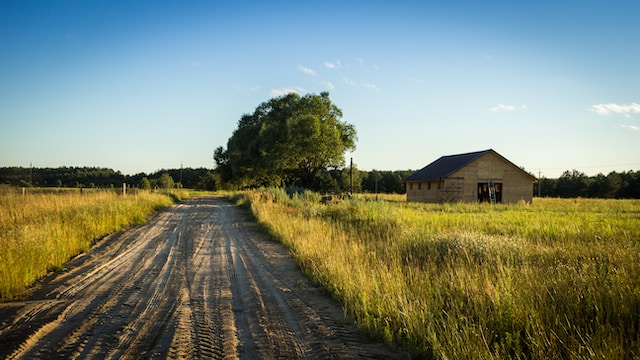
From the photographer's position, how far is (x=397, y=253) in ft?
25.1

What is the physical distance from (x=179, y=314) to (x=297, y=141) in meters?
25.4

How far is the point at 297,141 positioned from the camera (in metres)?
29.7

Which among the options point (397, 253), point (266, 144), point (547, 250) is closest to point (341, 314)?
point (397, 253)

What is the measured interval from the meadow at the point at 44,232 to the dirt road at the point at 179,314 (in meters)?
0.36

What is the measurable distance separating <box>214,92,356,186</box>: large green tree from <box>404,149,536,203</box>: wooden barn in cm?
945

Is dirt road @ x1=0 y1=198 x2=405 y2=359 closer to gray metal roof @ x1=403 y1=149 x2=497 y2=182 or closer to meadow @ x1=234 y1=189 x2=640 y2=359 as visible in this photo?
meadow @ x1=234 y1=189 x2=640 y2=359

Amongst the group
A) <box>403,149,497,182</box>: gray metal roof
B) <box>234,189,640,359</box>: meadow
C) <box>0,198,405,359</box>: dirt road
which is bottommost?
<box>0,198,405,359</box>: dirt road

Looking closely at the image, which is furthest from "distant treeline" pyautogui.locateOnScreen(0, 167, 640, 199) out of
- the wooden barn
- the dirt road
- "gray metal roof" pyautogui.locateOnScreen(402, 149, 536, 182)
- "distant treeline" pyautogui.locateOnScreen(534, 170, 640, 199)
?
the dirt road

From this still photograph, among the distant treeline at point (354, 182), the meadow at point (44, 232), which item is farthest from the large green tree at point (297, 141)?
the meadow at point (44, 232)

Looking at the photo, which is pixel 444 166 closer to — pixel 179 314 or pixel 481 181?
pixel 481 181

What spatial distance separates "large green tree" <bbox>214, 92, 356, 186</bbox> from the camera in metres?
29.7

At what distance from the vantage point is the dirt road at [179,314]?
3.79m

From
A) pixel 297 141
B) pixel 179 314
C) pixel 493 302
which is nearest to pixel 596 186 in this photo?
pixel 297 141

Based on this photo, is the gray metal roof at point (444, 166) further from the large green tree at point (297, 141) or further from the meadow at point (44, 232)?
the meadow at point (44, 232)
